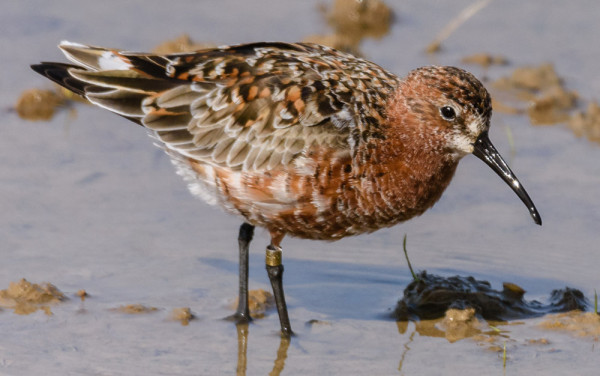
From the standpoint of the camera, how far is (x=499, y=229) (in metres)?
9.62

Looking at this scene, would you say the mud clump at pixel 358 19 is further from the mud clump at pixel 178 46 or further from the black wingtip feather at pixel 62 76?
the black wingtip feather at pixel 62 76

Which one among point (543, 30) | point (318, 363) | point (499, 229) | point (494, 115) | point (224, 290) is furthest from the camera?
point (543, 30)

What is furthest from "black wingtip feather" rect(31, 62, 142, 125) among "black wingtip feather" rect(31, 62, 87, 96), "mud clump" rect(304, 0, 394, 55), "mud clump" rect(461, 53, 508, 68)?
"mud clump" rect(461, 53, 508, 68)

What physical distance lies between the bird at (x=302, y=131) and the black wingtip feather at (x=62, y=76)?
11cm

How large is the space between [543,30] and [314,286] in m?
5.67

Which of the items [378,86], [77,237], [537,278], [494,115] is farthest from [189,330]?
[494,115]

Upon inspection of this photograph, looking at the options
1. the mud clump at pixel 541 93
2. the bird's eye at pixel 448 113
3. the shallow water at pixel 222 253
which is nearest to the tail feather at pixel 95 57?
the shallow water at pixel 222 253

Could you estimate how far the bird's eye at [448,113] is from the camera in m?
7.82

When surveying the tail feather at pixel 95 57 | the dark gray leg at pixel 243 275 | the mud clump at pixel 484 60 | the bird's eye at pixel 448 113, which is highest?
the mud clump at pixel 484 60

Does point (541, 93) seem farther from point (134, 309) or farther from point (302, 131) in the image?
point (134, 309)

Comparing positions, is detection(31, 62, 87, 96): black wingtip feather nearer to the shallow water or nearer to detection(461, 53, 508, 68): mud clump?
the shallow water

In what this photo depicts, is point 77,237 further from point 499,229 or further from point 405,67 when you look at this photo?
point 405,67

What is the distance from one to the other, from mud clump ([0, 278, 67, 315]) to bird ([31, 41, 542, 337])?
140 cm

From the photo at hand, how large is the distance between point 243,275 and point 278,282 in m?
0.34
